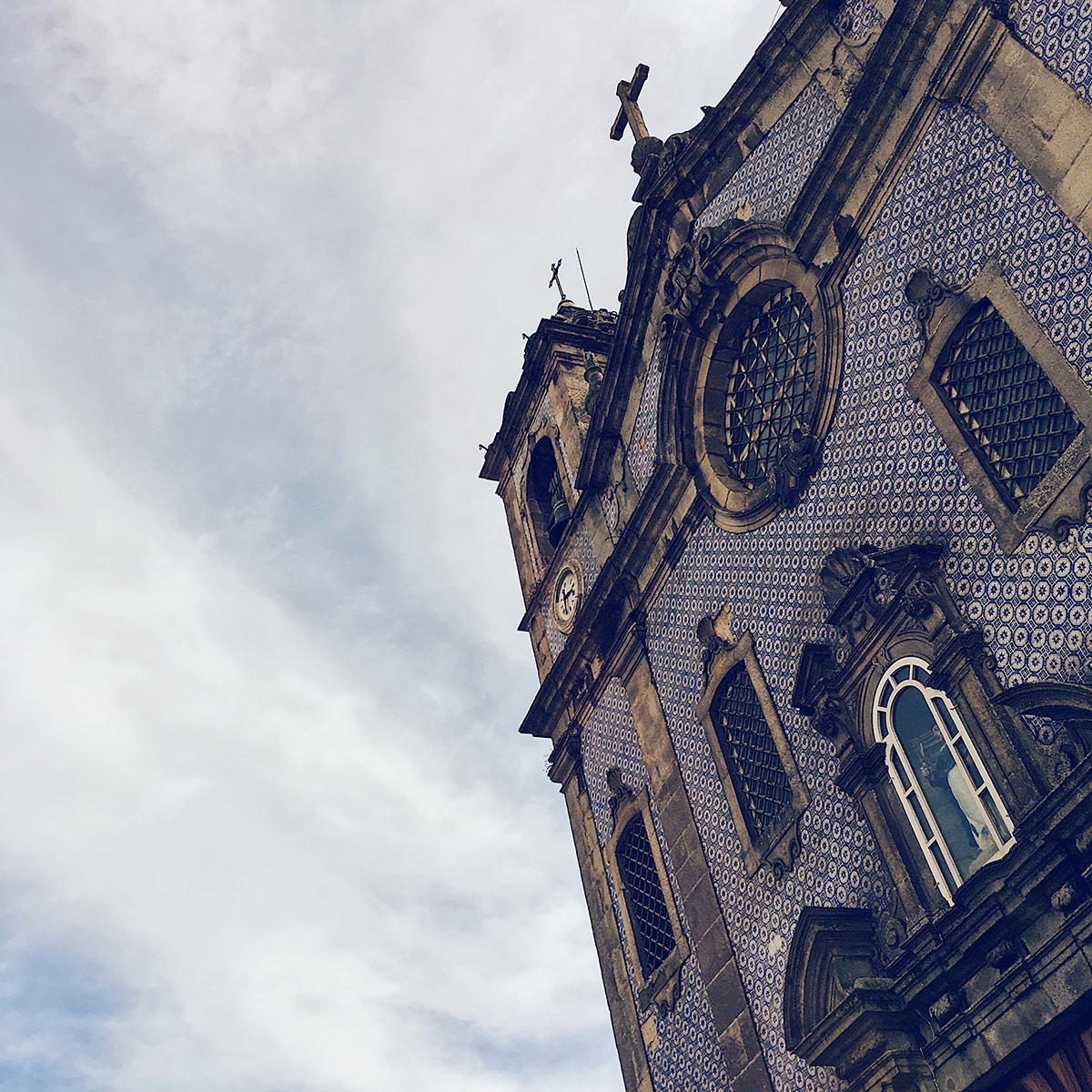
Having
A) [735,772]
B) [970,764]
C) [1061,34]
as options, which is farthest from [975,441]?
[735,772]

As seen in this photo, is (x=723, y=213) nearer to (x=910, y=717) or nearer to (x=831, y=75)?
(x=831, y=75)

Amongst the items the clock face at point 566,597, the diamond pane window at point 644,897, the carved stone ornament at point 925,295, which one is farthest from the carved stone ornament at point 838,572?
the clock face at point 566,597

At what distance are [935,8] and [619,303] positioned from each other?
5332 mm

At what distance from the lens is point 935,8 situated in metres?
8.55

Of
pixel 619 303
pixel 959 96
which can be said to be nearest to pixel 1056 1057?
pixel 959 96

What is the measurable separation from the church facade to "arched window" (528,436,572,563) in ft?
8.89

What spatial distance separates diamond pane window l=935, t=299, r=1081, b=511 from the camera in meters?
7.13

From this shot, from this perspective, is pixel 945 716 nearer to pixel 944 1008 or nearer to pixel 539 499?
pixel 944 1008

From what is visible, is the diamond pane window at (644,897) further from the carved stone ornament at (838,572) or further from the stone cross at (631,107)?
the stone cross at (631,107)

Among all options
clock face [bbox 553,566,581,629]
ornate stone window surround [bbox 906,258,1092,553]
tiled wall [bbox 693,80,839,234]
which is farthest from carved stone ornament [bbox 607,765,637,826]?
tiled wall [bbox 693,80,839,234]

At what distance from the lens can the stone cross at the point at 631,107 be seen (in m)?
13.6

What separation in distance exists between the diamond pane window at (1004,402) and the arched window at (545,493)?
8.53 m

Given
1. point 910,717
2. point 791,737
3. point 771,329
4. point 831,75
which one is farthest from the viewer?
point 771,329

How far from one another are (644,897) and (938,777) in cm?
510
